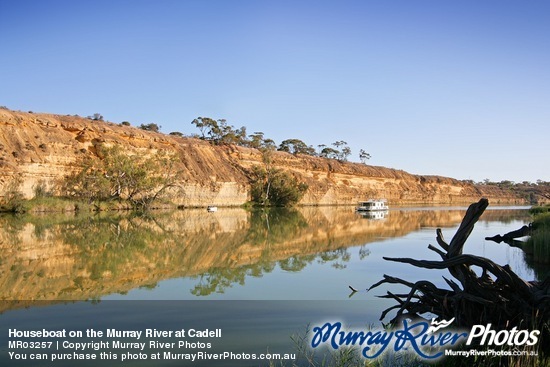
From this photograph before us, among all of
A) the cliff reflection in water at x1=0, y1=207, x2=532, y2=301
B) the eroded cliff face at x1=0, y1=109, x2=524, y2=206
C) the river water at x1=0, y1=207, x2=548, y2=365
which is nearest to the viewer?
the river water at x1=0, y1=207, x2=548, y2=365

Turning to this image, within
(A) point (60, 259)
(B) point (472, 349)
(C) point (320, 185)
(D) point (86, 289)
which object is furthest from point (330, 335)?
(C) point (320, 185)

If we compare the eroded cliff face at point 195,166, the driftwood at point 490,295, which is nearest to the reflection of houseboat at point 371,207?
the eroded cliff face at point 195,166

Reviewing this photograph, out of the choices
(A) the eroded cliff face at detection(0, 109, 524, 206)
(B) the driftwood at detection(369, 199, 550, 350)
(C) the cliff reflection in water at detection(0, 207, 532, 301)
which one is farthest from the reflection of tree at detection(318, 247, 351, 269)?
(A) the eroded cliff face at detection(0, 109, 524, 206)

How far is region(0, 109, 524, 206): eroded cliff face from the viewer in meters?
40.3

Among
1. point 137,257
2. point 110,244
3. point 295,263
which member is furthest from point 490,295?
point 110,244

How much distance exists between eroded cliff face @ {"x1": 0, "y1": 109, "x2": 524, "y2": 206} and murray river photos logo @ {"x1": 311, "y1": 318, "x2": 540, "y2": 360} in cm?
3759

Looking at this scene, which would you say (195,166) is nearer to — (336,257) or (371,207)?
(371,207)

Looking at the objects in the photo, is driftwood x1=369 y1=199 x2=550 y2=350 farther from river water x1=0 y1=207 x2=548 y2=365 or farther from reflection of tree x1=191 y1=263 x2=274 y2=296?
reflection of tree x1=191 y1=263 x2=274 y2=296

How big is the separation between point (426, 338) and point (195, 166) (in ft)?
179

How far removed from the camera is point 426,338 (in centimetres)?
515

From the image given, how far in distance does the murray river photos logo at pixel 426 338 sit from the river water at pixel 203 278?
842 millimetres

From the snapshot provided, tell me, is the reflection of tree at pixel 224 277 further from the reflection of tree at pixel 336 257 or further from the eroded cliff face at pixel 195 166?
the eroded cliff face at pixel 195 166

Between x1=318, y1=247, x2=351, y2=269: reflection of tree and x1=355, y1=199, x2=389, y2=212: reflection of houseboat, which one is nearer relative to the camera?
x1=318, y1=247, x2=351, y2=269: reflection of tree

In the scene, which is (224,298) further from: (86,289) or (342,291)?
(86,289)
